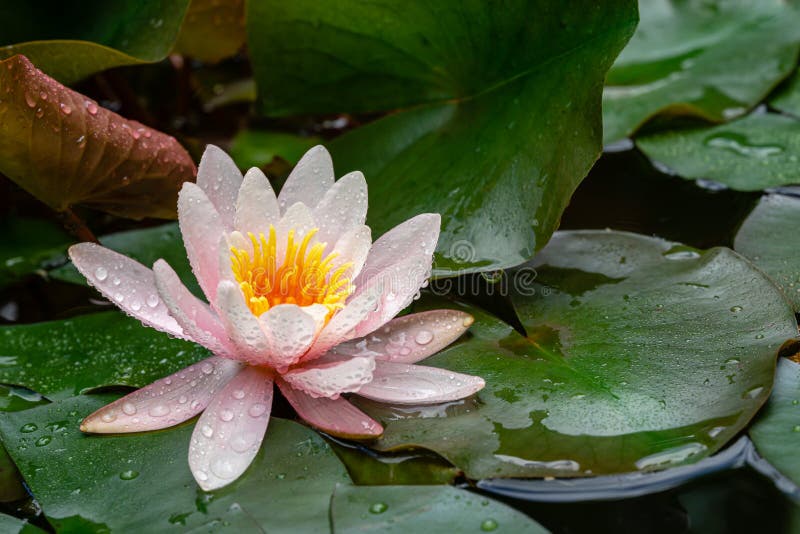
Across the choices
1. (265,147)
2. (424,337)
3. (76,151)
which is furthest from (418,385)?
(265,147)

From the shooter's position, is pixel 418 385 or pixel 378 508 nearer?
pixel 378 508

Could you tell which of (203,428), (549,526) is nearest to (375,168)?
(203,428)

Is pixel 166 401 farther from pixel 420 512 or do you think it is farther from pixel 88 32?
pixel 88 32

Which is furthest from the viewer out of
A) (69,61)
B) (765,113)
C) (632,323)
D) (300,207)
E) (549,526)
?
(765,113)

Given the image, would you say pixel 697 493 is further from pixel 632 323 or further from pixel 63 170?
pixel 63 170

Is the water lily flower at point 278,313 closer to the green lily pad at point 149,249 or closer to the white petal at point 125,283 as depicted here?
the white petal at point 125,283

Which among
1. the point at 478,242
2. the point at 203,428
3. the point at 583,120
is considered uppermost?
the point at 583,120

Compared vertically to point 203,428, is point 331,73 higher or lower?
higher

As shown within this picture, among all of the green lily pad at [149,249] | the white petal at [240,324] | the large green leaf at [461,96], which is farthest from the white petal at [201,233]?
the large green leaf at [461,96]
